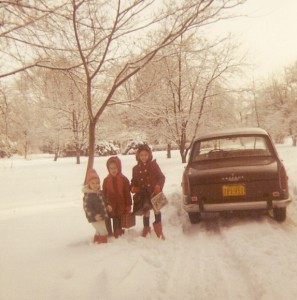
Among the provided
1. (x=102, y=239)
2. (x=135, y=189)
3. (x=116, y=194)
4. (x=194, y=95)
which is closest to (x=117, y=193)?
(x=116, y=194)

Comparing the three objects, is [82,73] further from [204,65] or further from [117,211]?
[204,65]

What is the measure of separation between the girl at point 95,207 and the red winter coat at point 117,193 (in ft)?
0.72

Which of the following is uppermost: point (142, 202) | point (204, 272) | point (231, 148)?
point (231, 148)

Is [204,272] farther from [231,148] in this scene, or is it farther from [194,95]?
[194,95]

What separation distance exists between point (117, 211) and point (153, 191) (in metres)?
0.66

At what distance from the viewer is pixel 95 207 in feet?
17.9

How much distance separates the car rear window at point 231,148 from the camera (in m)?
7.14

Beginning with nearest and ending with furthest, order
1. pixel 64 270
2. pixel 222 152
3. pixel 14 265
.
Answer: pixel 64 270, pixel 14 265, pixel 222 152

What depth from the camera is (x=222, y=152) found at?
7422 millimetres

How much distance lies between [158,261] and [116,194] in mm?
1415

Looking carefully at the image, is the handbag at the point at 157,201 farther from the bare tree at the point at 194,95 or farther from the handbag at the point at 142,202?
the bare tree at the point at 194,95

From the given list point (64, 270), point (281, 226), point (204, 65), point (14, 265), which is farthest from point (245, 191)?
point (204, 65)

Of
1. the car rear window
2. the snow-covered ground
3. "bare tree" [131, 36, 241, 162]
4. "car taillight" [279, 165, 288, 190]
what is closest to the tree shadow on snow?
the snow-covered ground

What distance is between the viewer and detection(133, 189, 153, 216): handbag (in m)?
5.84
